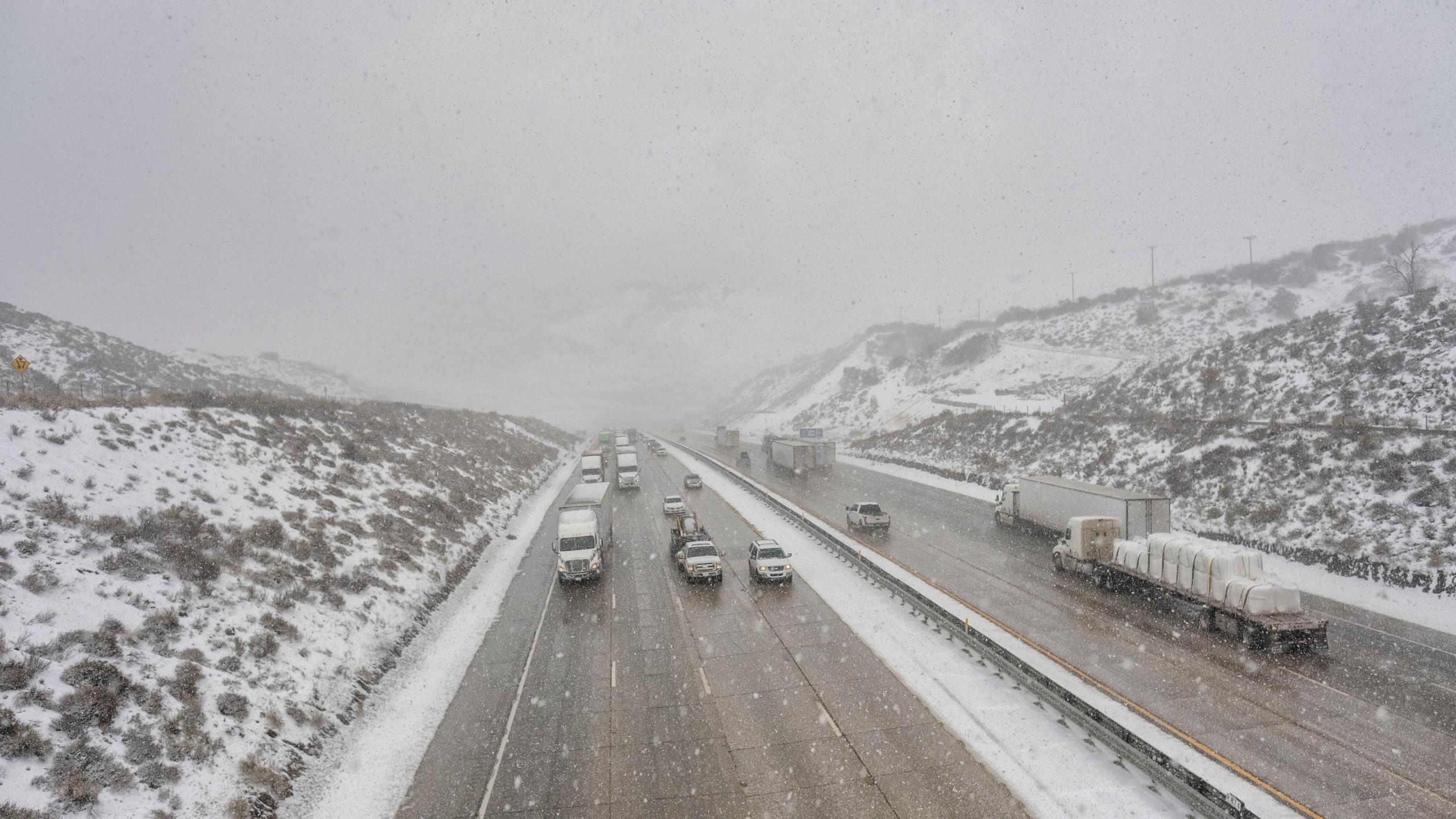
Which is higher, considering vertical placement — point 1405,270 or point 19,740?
point 1405,270

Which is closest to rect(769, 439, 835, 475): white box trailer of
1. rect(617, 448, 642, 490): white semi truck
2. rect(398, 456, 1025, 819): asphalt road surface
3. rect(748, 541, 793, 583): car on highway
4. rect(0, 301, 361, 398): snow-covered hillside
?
rect(617, 448, 642, 490): white semi truck

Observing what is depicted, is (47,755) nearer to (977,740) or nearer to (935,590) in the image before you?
(977,740)

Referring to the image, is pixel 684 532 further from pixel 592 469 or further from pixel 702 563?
pixel 592 469

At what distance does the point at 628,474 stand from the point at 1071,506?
33.2 m

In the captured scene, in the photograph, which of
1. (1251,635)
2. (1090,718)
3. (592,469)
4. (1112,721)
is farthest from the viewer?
(592,469)

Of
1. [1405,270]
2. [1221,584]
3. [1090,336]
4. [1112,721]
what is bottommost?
[1112,721]

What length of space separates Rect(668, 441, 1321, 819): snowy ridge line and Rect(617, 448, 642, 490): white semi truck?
30.8 meters

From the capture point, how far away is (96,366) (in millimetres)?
71562

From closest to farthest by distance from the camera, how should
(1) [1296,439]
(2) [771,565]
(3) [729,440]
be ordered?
(2) [771,565] < (1) [1296,439] < (3) [729,440]

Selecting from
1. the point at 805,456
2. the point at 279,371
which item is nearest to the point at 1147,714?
the point at 805,456

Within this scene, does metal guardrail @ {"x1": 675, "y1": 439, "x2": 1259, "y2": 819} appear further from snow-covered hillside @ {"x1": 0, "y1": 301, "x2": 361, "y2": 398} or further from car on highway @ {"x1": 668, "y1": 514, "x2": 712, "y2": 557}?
snow-covered hillside @ {"x1": 0, "y1": 301, "x2": 361, "y2": 398}

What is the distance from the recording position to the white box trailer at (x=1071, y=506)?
939 inches

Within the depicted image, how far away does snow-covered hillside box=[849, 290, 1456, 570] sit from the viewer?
25203 millimetres

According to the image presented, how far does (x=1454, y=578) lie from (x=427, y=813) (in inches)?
1186
